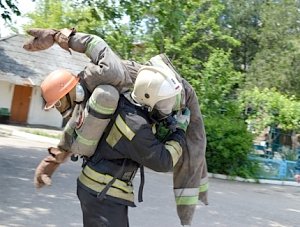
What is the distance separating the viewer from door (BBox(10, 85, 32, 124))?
24234 millimetres

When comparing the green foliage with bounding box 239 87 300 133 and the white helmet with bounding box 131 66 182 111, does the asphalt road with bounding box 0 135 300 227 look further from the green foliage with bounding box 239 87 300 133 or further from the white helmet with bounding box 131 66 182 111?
the green foliage with bounding box 239 87 300 133

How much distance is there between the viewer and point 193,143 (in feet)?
8.63

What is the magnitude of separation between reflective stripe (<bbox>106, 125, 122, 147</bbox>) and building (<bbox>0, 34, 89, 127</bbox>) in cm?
2105

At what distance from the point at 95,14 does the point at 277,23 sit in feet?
73.0

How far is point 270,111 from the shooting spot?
47.9 feet

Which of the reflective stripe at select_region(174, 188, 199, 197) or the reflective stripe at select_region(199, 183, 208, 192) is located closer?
the reflective stripe at select_region(174, 188, 199, 197)

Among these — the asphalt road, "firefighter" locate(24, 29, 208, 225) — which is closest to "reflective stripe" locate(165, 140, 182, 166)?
"firefighter" locate(24, 29, 208, 225)

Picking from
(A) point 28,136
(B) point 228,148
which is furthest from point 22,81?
(B) point 228,148

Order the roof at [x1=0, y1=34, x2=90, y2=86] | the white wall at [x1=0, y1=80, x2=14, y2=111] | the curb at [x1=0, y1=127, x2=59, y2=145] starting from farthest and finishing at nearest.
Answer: the white wall at [x1=0, y1=80, x2=14, y2=111] → the roof at [x1=0, y1=34, x2=90, y2=86] → the curb at [x1=0, y1=127, x2=59, y2=145]

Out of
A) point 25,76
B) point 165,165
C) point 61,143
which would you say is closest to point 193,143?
point 165,165

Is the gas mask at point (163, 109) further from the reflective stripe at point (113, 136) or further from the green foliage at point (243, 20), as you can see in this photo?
the green foliage at point (243, 20)

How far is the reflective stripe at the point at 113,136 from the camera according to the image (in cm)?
243

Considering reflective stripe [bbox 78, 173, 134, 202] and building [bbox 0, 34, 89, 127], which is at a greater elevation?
reflective stripe [bbox 78, 173, 134, 202]

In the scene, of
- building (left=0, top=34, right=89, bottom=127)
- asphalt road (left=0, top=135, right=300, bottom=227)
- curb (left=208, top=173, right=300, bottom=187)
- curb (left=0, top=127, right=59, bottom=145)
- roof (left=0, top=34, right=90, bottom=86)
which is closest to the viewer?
asphalt road (left=0, top=135, right=300, bottom=227)
